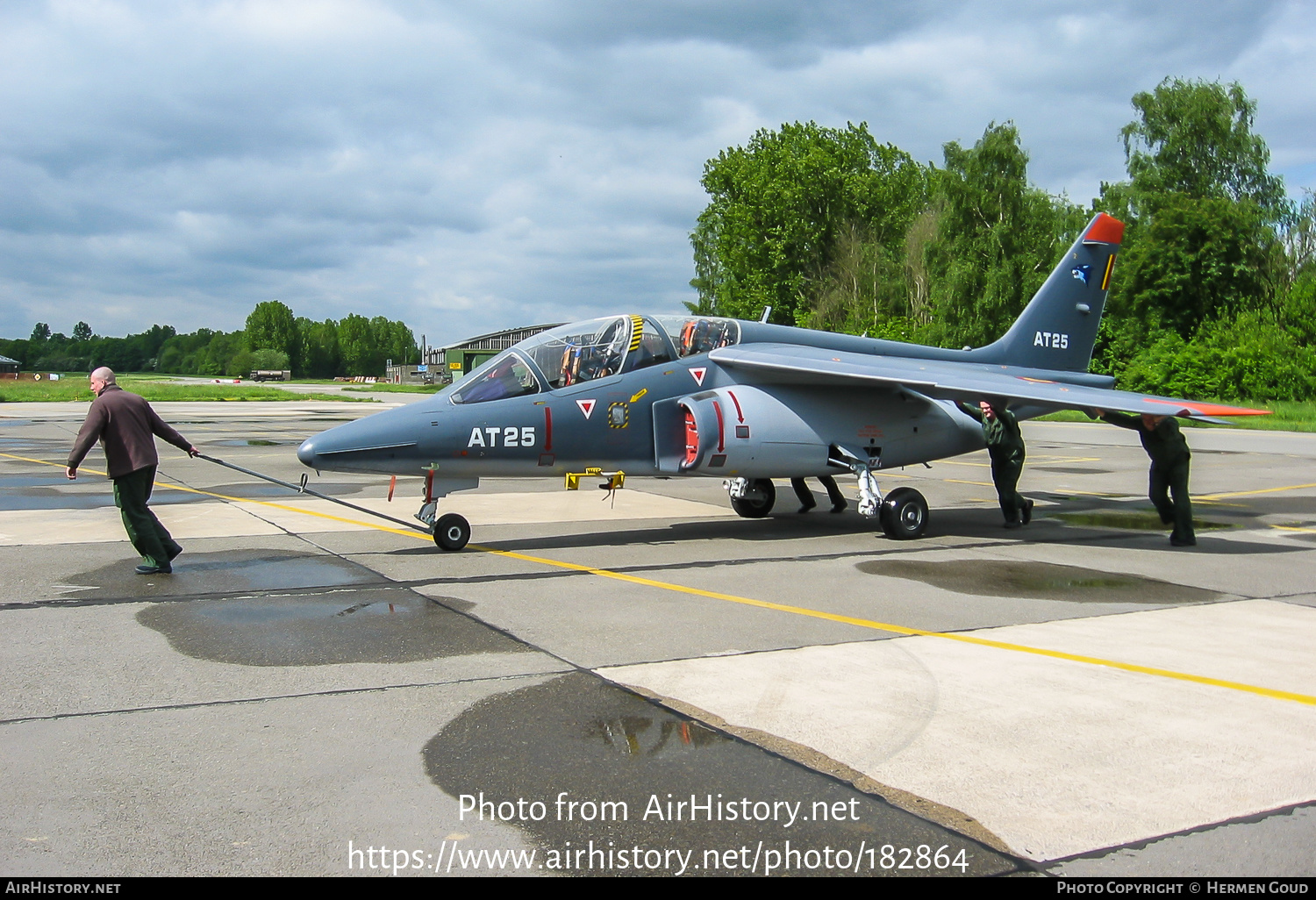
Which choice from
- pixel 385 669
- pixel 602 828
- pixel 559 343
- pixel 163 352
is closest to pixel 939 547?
pixel 559 343

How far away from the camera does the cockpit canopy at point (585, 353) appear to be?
34.8 ft

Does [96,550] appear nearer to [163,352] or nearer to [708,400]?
[708,400]

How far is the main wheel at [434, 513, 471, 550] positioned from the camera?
407 inches

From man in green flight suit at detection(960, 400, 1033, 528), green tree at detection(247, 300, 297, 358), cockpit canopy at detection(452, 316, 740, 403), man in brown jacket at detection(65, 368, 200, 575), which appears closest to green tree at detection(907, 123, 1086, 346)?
man in green flight suit at detection(960, 400, 1033, 528)

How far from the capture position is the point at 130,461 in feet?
29.8

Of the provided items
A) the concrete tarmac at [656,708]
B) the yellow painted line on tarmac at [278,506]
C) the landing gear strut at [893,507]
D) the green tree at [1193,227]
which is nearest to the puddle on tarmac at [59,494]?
the yellow painted line on tarmac at [278,506]

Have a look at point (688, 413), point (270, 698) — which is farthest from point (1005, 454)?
point (270, 698)

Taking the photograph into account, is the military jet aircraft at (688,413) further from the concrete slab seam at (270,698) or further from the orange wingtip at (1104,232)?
the concrete slab seam at (270,698)

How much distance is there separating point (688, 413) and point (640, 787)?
7.35 m

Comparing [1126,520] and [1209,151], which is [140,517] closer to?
[1126,520]

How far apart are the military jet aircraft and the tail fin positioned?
213cm

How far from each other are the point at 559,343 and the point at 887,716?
6.80 m

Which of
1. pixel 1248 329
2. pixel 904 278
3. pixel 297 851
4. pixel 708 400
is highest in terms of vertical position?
pixel 904 278

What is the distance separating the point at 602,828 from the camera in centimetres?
382
